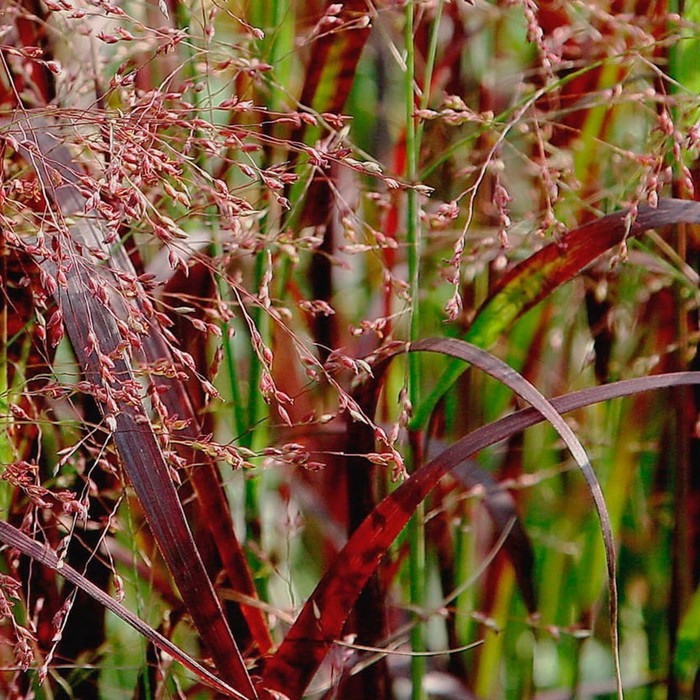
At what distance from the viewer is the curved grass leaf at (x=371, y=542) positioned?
0.53 m

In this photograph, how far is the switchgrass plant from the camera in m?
0.49

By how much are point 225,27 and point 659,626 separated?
82 centimetres

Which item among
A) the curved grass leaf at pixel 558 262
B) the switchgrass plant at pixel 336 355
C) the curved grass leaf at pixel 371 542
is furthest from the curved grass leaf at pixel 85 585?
the curved grass leaf at pixel 558 262

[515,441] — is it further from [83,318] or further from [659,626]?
[83,318]

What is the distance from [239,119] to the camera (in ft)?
2.74

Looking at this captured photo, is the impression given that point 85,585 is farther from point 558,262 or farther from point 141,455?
point 558,262

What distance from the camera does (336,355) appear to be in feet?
1.63

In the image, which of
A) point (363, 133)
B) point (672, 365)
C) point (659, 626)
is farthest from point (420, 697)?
point (363, 133)

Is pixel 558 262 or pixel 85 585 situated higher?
pixel 558 262

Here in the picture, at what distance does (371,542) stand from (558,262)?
0.72ft

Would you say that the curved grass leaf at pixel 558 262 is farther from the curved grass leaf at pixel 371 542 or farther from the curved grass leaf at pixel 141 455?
the curved grass leaf at pixel 141 455

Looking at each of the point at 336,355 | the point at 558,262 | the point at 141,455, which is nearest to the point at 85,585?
the point at 141,455

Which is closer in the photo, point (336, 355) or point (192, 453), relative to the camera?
point (336, 355)

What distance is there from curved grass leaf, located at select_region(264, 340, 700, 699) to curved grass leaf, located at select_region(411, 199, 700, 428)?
0.22 ft
